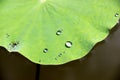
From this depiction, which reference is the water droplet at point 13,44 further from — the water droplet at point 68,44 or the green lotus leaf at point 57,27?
the water droplet at point 68,44

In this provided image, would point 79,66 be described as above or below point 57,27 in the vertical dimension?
→ below

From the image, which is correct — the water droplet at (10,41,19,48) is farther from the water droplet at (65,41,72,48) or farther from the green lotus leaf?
the water droplet at (65,41,72,48)

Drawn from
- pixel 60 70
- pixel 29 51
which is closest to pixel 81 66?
pixel 60 70

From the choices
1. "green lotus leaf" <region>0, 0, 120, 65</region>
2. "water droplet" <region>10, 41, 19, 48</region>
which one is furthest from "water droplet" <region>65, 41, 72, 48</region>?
"water droplet" <region>10, 41, 19, 48</region>

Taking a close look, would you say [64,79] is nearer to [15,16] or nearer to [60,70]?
[60,70]

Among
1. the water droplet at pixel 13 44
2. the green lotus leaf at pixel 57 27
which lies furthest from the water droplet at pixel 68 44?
the water droplet at pixel 13 44
